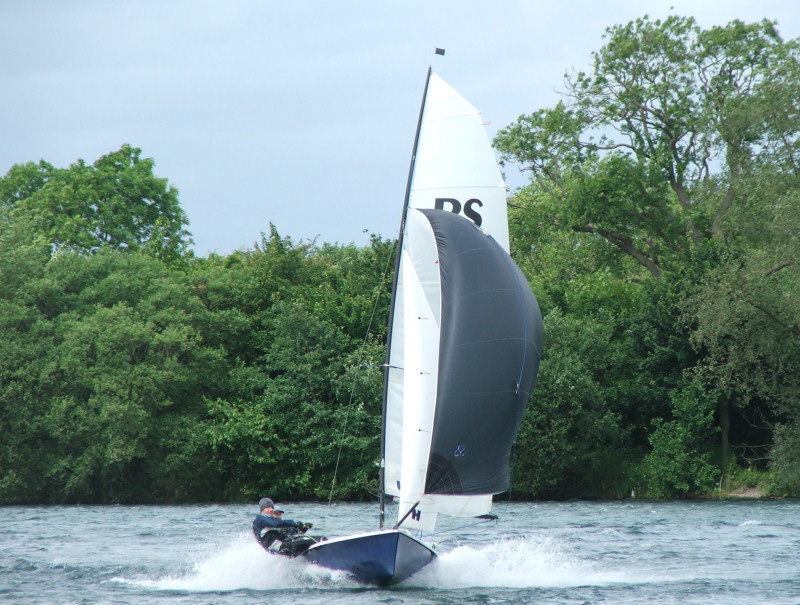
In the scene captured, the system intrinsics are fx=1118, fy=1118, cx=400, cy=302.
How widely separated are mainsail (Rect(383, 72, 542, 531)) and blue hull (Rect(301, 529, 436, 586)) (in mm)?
571

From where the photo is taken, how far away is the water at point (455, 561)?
63.3 feet

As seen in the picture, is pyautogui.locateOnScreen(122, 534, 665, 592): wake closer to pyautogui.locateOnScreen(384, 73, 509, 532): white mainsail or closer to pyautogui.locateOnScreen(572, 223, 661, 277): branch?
pyautogui.locateOnScreen(384, 73, 509, 532): white mainsail

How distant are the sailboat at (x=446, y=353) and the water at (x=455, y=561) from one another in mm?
1262

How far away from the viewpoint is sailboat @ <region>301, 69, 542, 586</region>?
A: 18.5m

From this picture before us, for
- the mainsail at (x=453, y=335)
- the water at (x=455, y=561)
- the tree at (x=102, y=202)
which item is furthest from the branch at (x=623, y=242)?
the mainsail at (x=453, y=335)

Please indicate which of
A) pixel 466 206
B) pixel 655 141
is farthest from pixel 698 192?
pixel 466 206

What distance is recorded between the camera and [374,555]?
1864cm

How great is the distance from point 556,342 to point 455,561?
23.2m

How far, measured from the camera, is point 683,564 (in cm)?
2328

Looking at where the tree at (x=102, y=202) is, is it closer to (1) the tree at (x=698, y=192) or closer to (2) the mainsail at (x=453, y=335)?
(1) the tree at (x=698, y=192)

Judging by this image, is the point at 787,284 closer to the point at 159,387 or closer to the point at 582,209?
the point at 582,209

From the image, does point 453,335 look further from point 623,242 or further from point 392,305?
point 623,242

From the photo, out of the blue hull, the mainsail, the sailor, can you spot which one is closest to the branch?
the mainsail

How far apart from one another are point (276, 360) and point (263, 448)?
383 centimetres
